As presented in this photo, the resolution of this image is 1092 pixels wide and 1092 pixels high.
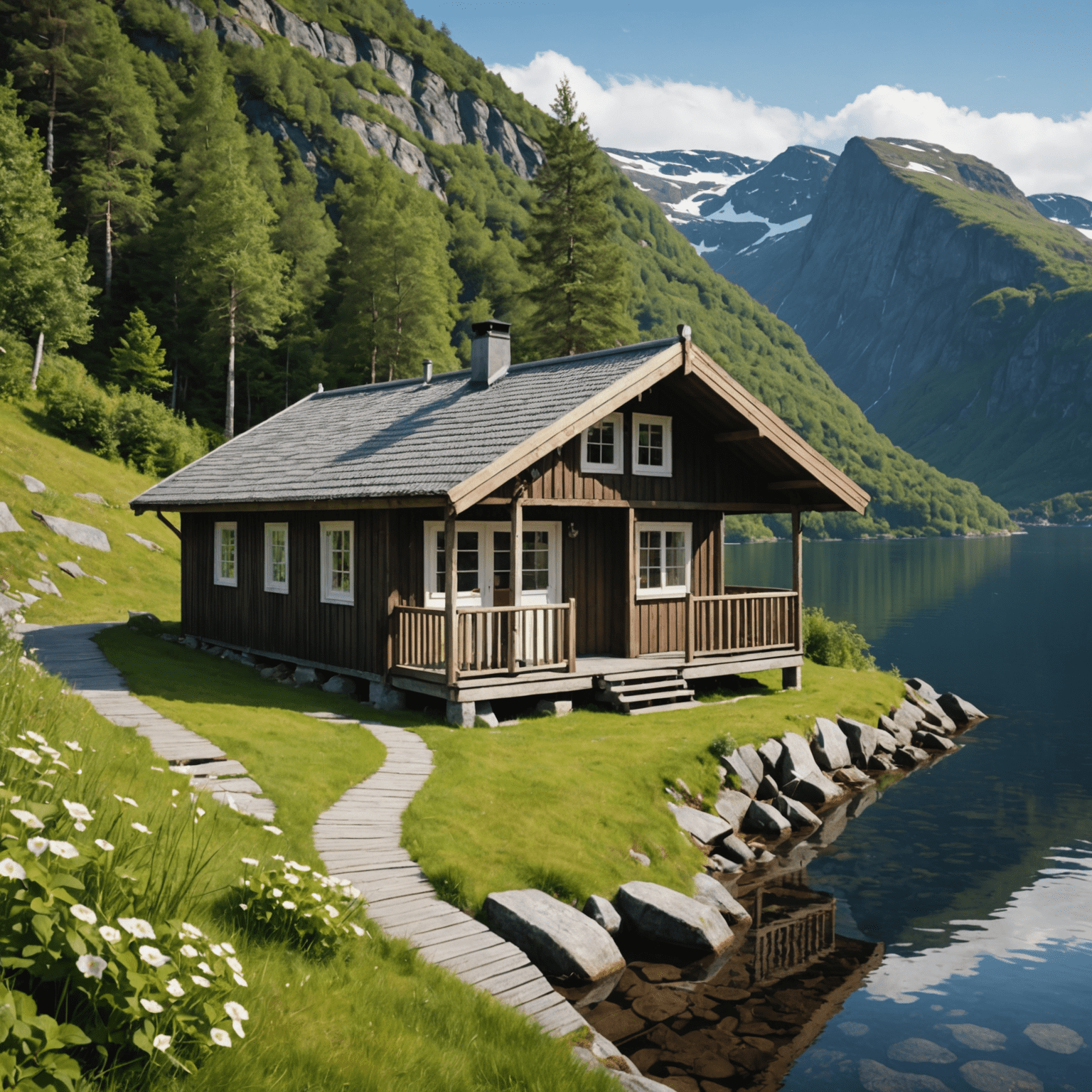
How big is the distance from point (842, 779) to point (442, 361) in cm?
4424

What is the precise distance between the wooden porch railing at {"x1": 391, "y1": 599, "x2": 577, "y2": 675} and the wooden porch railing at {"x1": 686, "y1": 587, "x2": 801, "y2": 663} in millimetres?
2999

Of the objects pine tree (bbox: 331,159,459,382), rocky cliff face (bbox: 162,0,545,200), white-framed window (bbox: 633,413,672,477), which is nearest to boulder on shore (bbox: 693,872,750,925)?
white-framed window (bbox: 633,413,672,477)

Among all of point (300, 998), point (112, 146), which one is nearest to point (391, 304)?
Result: point (112, 146)

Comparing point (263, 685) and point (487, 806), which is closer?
point (487, 806)

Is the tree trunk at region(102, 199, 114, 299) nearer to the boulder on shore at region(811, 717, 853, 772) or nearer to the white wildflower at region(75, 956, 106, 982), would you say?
the boulder on shore at region(811, 717, 853, 772)

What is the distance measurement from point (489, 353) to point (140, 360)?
32447 millimetres

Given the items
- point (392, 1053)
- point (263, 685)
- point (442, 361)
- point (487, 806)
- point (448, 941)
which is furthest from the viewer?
point (442, 361)

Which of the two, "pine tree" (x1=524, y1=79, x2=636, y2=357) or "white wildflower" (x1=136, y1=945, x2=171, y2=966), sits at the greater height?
"pine tree" (x1=524, y1=79, x2=636, y2=357)

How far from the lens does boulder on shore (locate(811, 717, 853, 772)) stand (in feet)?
61.9

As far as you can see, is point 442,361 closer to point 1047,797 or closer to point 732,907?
point 1047,797

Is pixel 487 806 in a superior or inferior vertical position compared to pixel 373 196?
inferior

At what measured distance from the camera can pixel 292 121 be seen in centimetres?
9681

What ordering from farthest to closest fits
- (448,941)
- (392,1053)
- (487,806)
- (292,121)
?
1. (292,121)
2. (487,806)
3. (448,941)
4. (392,1053)

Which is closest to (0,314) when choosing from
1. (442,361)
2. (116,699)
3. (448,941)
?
(442,361)
